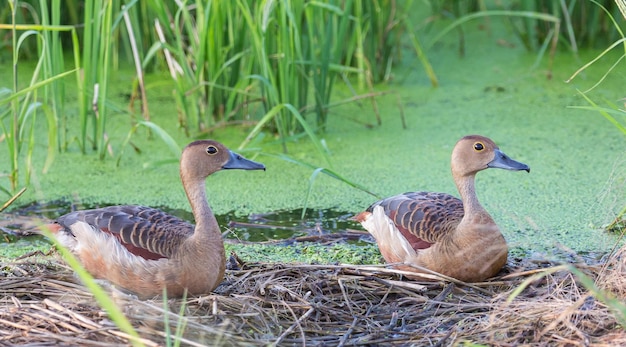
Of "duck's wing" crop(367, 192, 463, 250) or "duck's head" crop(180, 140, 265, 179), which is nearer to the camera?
"duck's head" crop(180, 140, 265, 179)

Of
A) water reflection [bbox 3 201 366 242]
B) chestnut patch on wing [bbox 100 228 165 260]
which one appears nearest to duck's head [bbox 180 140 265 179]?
chestnut patch on wing [bbox 100 228 165 260]

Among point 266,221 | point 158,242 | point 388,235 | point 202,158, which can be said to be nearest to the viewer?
point 158,242

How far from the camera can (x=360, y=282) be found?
380cm

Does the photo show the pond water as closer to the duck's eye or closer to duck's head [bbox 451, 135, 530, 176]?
duck's head [bbox 451, 135, 530, 176]

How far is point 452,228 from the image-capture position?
398 cm

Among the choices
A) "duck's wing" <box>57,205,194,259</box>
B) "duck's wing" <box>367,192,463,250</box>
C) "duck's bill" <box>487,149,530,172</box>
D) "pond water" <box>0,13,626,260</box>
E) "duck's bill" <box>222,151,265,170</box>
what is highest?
"duck's bill" <box>222,151,265,170</box>

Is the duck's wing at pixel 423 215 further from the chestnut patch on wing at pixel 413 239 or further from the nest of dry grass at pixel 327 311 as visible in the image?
the nest of dry grass at pixel 327 311

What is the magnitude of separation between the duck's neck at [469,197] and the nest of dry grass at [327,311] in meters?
0.32

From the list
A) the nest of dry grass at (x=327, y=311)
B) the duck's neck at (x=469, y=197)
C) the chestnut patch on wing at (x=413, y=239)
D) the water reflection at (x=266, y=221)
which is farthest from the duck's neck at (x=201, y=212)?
the duck's neck at (x=469, y=197)

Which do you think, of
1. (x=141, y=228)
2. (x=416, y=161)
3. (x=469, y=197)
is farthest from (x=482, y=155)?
(x=141, y=228)

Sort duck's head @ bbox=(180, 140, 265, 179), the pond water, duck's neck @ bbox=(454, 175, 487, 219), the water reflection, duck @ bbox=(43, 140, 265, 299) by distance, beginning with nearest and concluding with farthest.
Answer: duck @ bbox=(43, 140, 265, 299), duck's head @ bbox=(180, 140, 265, 179), duck's neck @ bbox=(454, 175, 487, 219), the water reflection, the pond water

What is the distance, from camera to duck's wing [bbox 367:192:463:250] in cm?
400

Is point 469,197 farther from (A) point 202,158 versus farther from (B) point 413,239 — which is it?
(A) point 202,158

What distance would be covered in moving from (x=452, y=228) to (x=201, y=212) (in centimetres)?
112
